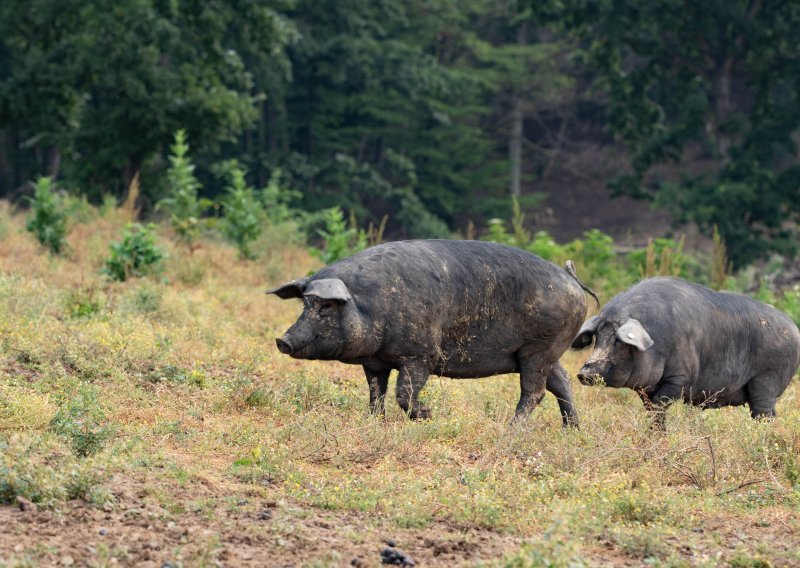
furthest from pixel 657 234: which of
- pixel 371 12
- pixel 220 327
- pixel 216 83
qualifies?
pixel 220 327

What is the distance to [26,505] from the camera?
599 centimetres

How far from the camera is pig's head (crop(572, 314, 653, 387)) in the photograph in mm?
8773

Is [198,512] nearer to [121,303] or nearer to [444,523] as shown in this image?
[444,523]

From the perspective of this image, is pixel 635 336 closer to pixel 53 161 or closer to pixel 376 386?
pixel 376 386

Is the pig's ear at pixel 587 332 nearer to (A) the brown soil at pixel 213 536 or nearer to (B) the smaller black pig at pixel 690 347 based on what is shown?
(B) the smaller black pig at pixel 690 347

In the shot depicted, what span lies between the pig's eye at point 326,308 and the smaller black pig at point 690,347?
6.31 feet

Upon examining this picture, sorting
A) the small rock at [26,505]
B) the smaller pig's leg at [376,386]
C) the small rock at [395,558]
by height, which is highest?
the small rock at [26,505]

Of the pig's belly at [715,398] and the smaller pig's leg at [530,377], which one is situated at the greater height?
the smaller pig's leg at [530,377]

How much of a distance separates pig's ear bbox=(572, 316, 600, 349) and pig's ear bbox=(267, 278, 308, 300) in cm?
216

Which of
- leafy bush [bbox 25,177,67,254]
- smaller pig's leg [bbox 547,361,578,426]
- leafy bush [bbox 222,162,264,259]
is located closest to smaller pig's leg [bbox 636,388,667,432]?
smaller pig's leg [bbox 547,361,578,426]

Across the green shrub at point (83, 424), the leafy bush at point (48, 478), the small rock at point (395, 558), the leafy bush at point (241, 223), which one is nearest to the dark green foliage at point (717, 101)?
the leafy bush at point (241, 223)

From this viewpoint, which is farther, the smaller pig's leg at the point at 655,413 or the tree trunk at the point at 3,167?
the tree trunk at the point at 3,167

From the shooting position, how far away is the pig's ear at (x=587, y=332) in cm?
941

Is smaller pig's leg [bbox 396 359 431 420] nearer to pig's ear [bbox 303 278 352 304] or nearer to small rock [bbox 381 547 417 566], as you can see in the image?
pig's ear [bbox 303 278 352 304]
